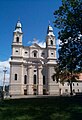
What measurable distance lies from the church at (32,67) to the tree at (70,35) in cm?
4528

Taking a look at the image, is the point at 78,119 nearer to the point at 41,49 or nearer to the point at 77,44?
the point at 77,44

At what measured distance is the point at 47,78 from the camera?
78000mm

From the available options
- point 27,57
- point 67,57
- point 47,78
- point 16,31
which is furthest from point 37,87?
point 67,57

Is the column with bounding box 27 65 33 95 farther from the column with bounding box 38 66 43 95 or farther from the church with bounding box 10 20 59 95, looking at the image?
the column with bounding box 38 66 43 95

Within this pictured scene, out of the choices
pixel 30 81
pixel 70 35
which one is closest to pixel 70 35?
pixel 70 35

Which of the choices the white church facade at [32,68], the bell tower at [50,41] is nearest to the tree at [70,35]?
the white church facade at [32,68]

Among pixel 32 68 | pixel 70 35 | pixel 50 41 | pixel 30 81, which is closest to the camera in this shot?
pixel 70 35

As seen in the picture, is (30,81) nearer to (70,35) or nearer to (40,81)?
(40,81)

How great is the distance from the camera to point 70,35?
2884 centimetres

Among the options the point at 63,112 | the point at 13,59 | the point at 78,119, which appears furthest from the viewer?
the point at 13,59

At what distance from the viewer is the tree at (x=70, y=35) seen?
91.4 ft

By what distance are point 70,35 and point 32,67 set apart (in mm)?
49979

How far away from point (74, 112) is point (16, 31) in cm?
6658

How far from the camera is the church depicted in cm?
7412
